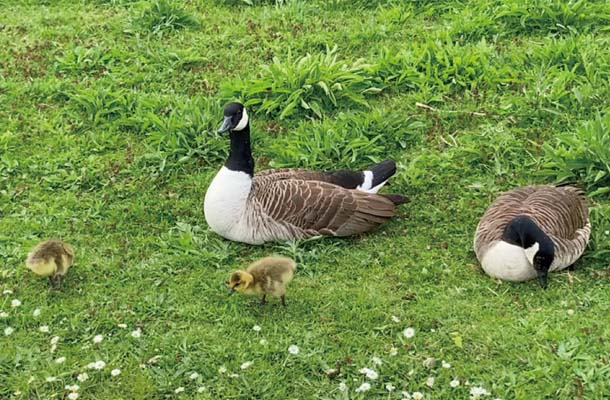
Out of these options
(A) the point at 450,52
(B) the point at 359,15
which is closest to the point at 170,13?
(B) the point at 359,15

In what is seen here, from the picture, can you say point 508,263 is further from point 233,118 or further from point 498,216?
point 233,118

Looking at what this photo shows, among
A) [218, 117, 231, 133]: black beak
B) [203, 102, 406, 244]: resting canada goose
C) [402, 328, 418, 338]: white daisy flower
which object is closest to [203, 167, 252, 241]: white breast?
[203, 102, 406, 244]: resting canada goose

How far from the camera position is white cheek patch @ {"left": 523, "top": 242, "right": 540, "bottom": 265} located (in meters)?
5.81

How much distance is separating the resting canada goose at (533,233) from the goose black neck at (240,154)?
1.81 metres

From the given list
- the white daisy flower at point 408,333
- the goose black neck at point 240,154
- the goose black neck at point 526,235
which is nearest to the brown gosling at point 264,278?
the white daisy flower at point 408,333

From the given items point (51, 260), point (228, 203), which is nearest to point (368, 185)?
point (228, 203)

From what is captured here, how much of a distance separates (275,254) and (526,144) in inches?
103

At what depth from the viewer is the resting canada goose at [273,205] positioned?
6535 millimetres

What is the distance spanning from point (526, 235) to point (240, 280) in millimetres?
1973

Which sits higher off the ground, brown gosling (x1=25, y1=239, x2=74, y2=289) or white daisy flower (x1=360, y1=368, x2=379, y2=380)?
brown gosling (x1=25, y1=239, x2=74, y2=289)

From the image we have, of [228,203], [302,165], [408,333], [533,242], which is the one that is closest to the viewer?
[408,333]

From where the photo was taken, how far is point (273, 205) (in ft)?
21.5

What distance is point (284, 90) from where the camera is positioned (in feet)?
26.8

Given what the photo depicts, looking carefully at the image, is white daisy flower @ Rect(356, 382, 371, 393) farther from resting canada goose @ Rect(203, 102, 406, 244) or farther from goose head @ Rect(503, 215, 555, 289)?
resting canada goose @ Rect(203, 102, 406, 244)
